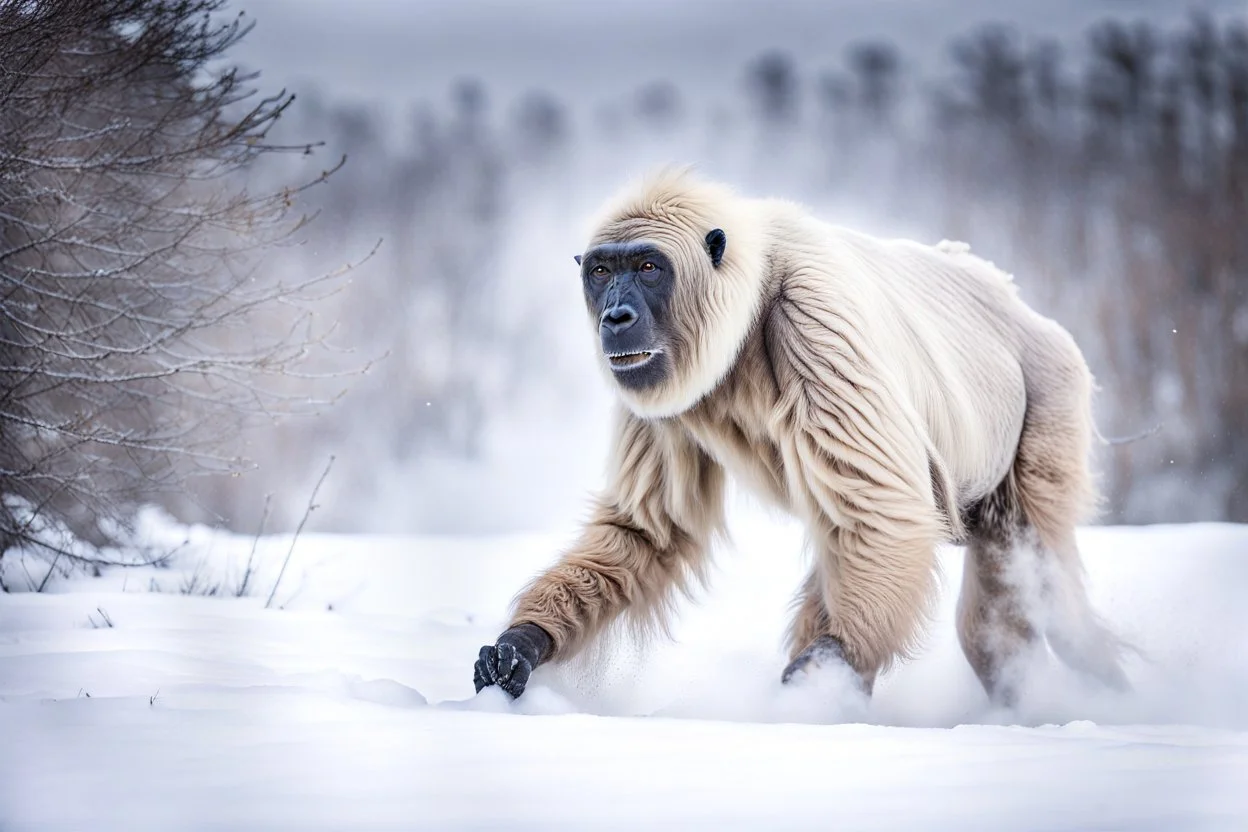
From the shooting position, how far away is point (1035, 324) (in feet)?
17.9

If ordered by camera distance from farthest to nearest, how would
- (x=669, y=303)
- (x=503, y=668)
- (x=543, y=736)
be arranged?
(x=669, y=303) → (x=503, y=668) → (x=543, y=736)

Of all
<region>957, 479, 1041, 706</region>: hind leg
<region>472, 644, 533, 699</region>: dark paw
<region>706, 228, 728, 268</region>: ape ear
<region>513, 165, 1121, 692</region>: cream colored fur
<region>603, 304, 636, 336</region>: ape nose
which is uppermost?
<region>706, 228, 728, 268</region>: ape ear

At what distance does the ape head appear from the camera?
4.04 metres

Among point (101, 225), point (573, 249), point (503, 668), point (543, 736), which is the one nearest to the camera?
point (543, 736)

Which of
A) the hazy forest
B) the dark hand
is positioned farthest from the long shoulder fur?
the hazy forest

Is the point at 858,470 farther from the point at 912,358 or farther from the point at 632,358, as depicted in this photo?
the point at 632,358

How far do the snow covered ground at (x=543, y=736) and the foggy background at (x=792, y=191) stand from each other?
3135 millimetres

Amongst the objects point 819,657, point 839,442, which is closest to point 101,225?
point 839,442

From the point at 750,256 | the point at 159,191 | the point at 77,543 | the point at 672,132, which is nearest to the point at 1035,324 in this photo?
the point at 750,256

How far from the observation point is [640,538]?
182 inches

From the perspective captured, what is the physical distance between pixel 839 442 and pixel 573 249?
3.22 meters

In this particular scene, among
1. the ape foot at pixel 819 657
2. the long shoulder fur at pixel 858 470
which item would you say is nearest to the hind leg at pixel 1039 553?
the long shoulder fur at pixel 858 470

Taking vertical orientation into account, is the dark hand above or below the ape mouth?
below

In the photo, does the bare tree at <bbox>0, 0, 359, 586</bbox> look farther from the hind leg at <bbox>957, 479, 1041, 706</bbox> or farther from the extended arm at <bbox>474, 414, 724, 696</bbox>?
the hind leg at <bbox>957, 479, 1041, 706</bbox>
